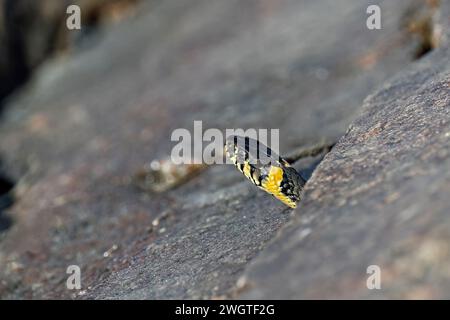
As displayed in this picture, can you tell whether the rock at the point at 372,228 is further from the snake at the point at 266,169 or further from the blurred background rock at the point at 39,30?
the blurred background rock at the point at 39,30

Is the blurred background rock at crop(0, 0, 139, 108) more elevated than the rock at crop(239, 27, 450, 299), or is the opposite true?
the blurred background rock at crop(0, 0, 139, 108)

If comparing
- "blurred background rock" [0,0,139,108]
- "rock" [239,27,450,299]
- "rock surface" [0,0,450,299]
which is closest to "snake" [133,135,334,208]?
"rock surface" [0,0,450,299]

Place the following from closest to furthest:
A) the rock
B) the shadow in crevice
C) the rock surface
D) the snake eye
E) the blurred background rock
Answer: the rock < the rock surface < the snake eye < the shadow in crevice < the blurred background rock

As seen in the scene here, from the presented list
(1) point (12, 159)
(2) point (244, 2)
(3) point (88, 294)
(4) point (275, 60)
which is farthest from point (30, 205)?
(2) point (244, 2)

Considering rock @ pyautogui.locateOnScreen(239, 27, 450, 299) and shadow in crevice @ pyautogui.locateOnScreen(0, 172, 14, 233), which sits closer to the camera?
rock @ pyautogui.locateOnScreen(239, 27, 450, 299)

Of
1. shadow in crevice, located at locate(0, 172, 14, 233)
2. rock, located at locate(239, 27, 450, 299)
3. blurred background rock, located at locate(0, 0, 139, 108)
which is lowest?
shadow in crevice, located at locate(0, 172, 14, 233)

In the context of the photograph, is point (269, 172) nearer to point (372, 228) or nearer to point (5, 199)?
point (372, 228)

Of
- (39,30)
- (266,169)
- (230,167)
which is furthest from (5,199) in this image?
(39,30)

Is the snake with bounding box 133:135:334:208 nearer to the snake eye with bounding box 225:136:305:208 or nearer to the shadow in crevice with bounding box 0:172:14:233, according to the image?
the snake eye with bounding box 225:136:305:208
